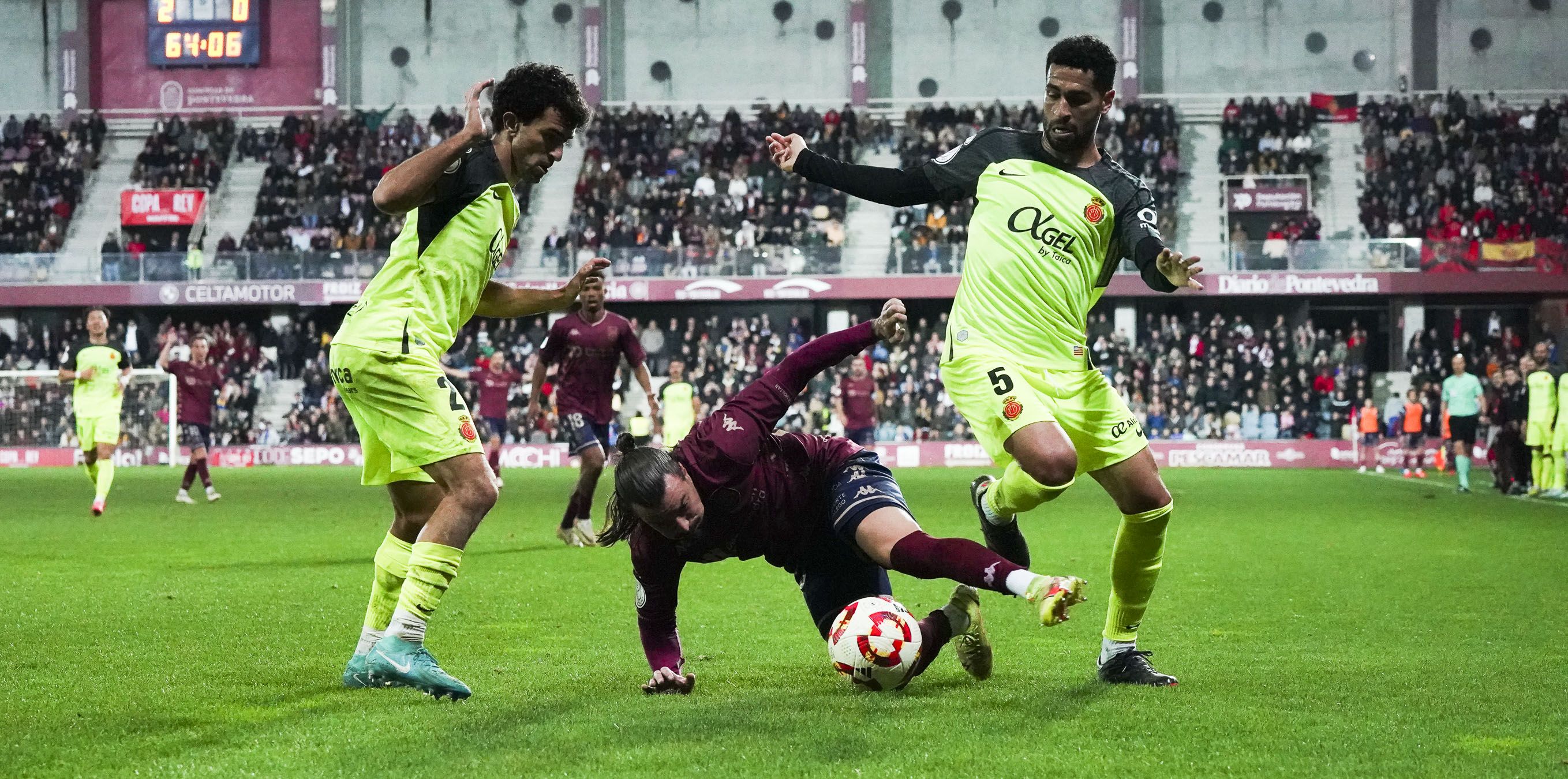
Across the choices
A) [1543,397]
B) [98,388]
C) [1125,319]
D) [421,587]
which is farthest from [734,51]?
[421,587]

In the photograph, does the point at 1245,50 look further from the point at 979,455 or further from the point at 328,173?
the point at 328,173

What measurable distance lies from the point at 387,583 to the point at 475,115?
1846 millimetres

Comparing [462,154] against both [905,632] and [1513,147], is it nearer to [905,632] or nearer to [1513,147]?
[905,632]

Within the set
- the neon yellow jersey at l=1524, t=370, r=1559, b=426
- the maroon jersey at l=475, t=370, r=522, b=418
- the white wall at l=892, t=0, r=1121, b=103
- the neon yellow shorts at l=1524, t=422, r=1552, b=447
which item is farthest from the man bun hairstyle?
the white wall at l=892, t=0, r=1121, b=103

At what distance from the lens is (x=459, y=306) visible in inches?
228

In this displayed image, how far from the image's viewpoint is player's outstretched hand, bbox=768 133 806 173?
602 centimetres

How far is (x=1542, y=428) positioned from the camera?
19.5 metres

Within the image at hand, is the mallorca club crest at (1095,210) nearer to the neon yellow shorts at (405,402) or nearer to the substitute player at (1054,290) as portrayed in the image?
the substitute player at (1054,290)

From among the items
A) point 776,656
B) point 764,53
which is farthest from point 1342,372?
point 776,656

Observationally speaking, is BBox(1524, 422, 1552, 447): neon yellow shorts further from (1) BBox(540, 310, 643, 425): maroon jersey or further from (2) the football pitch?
(1) BBox(540, 310, 643, 425): maroon jersey

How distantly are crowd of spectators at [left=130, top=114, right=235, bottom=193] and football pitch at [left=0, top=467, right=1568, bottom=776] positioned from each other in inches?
1189

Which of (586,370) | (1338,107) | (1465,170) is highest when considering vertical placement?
(1338,107)

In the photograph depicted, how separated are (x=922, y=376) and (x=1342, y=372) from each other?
901 cm

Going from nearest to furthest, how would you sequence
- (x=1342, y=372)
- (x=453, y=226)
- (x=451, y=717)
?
(x=451, y=717), (x=453, y=226), (x=1342, y=372)
